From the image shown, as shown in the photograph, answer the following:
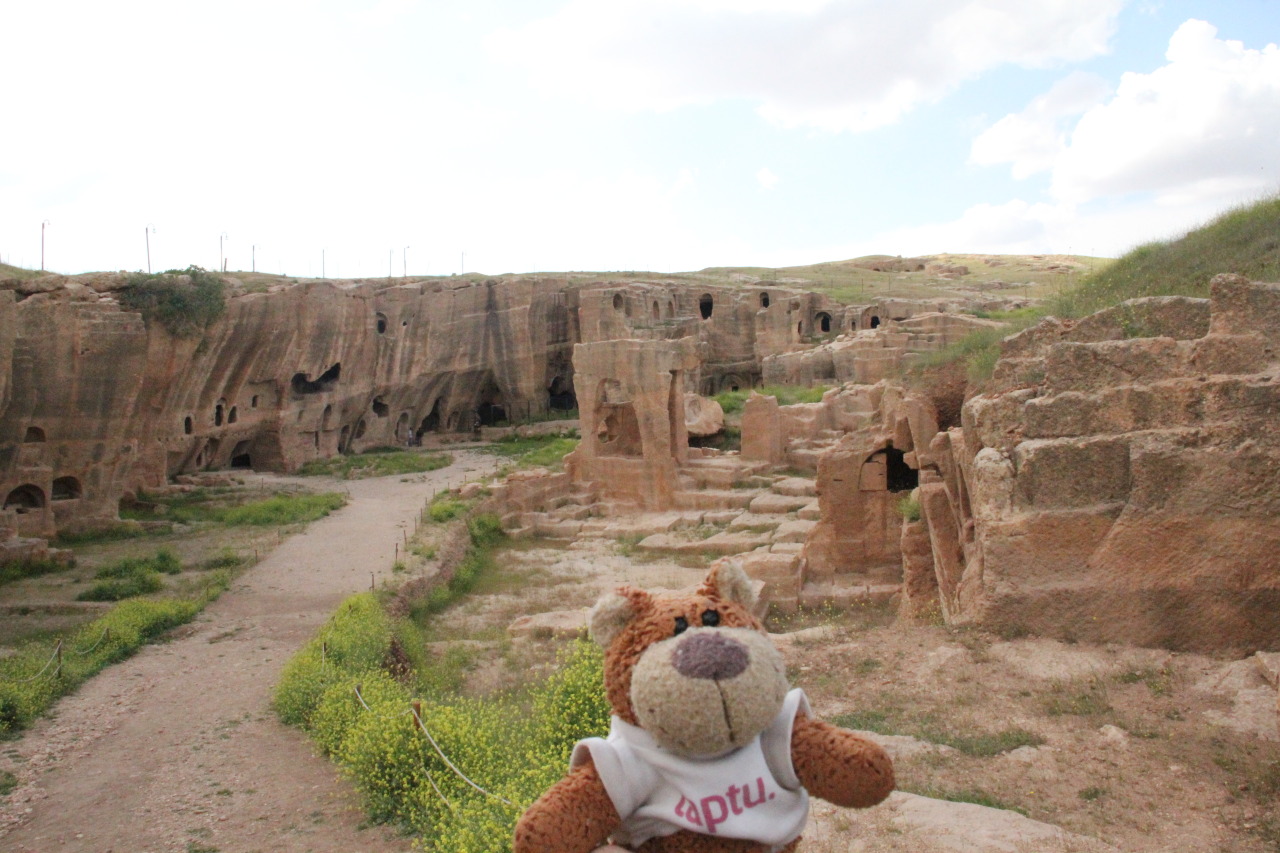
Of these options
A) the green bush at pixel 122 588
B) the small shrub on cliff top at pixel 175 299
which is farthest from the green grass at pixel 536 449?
the green bush at pixel 122 588

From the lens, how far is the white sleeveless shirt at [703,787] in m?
2.95

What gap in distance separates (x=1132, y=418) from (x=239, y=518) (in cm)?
1961

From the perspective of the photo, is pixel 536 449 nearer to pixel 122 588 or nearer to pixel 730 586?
pixel 122 588

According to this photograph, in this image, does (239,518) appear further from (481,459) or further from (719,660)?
(719,660)

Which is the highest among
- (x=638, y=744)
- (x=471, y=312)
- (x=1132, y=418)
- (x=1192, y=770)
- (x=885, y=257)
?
(x=885, y=257)

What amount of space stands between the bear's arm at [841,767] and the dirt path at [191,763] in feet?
15.9

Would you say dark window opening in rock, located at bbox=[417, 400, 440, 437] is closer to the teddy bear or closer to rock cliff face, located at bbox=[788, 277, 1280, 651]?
rock cliff face, located at bbox=[788, 277, 1280, 651]

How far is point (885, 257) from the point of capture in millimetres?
67938

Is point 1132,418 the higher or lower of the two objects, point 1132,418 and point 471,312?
the lower

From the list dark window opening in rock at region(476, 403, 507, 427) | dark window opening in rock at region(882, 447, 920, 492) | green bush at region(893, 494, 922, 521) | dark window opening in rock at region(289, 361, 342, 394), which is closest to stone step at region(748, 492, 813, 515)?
dark window opening in rock at region(882, 447, 920, 492)

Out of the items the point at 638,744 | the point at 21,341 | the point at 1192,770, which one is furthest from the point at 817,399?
the point at 638,744

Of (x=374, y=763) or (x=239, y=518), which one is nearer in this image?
(x=374, y=763)

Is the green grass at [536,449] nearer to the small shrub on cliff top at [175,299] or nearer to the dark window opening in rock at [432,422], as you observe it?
the dark window opening in rock at [432,422]

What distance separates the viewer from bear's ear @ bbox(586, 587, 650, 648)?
321 centimetres
